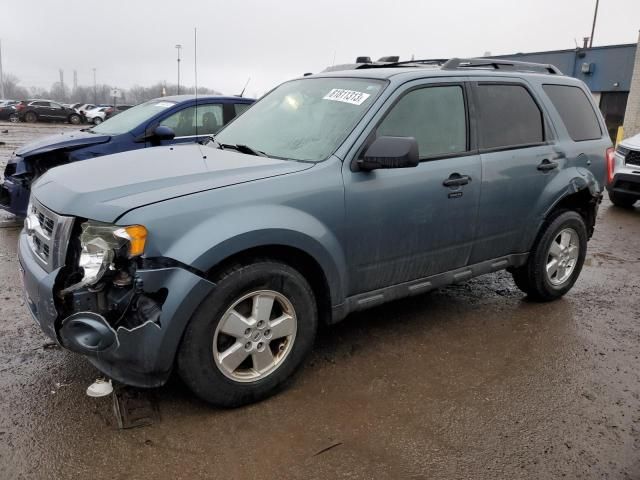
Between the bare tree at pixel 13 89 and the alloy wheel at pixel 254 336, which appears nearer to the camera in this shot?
the alloy wheel at pixel 254 336

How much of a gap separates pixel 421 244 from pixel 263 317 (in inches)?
49.8

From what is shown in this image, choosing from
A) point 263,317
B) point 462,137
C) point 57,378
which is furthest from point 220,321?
point 462,137

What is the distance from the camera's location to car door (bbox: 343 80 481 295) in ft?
10.7

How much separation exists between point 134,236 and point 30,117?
37942mm

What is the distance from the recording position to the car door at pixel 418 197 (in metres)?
3.26

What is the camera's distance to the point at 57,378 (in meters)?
3.21

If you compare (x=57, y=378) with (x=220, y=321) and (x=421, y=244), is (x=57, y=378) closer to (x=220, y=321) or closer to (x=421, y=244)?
(x=220, y=321)

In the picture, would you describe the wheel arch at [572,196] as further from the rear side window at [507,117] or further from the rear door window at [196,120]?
the rear door window at [196,120]

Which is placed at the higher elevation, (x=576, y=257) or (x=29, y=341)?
(x=576, y=257)

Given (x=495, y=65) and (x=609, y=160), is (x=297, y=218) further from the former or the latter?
(x=609, y=160)

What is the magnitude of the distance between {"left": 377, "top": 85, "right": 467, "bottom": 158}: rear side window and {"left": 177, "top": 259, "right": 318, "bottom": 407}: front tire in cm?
120

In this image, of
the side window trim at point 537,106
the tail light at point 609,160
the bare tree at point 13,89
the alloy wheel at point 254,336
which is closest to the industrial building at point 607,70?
the tail light at point 609,160

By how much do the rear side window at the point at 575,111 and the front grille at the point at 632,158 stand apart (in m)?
5.07

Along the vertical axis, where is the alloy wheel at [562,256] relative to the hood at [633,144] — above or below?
below
